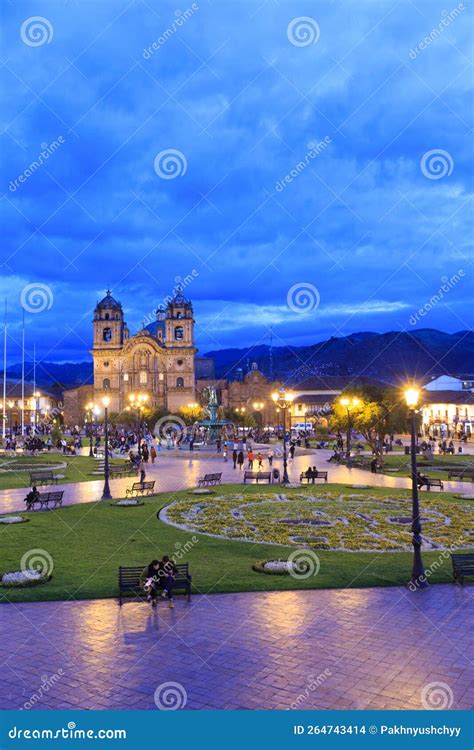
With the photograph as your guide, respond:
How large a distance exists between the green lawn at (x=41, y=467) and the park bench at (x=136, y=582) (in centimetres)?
1722

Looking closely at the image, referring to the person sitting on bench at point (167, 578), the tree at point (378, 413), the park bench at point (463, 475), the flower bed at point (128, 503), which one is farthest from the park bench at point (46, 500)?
the tree at point (378, 413)

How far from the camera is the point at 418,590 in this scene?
A: 464 inches

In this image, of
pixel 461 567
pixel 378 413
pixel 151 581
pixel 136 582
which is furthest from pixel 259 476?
pixel 151 581

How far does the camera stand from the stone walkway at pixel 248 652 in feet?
24.5

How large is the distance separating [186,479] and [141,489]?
5.97 m

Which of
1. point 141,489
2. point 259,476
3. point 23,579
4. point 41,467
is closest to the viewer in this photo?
point 23,579

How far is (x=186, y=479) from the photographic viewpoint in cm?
2978

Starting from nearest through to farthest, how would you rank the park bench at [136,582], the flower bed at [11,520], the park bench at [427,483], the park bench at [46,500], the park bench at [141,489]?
the park bench at [136,582]
the flower bed at [11,520]
the park bench at [46,500]
the park bench at [141,489]
the park bench at [427,483]

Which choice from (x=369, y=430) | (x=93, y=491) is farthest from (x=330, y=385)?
(x=93, y=491)

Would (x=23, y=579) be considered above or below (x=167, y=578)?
below

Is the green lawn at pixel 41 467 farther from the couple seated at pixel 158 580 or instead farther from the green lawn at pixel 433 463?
the couple seated at pixel 158 580

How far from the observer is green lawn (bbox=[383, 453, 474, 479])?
108ft

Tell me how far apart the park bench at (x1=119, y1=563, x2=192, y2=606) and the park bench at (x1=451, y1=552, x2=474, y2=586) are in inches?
209

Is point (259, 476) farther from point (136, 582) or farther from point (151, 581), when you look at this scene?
point (151, 581)
